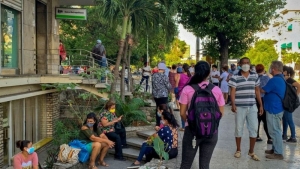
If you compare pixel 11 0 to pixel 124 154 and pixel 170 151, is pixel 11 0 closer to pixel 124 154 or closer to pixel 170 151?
pixel 124 154

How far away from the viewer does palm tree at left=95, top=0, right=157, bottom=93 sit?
36.1 feet

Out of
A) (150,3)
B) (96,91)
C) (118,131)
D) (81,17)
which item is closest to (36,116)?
(96,91)

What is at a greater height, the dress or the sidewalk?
the dress

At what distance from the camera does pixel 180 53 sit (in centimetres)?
5459

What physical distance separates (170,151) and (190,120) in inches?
107

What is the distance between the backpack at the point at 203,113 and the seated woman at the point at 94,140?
3.97 metres

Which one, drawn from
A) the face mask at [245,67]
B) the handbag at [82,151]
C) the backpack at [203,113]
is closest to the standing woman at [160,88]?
the handbag at [82,151]

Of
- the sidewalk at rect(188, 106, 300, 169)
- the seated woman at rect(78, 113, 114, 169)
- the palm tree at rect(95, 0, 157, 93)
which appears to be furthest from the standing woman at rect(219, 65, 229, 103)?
the seated woman at rect(78, 113, 114, 169)

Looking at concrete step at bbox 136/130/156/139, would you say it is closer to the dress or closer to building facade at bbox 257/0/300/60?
the dress

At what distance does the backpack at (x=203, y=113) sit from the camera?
4.23 m

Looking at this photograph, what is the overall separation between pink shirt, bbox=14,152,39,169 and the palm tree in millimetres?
4577

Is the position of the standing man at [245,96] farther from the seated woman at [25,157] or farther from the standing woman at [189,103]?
the seated woman at [25,157]

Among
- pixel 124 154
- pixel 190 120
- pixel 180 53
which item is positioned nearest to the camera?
pixel 190 120

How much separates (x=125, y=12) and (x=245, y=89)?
21.1 ft
